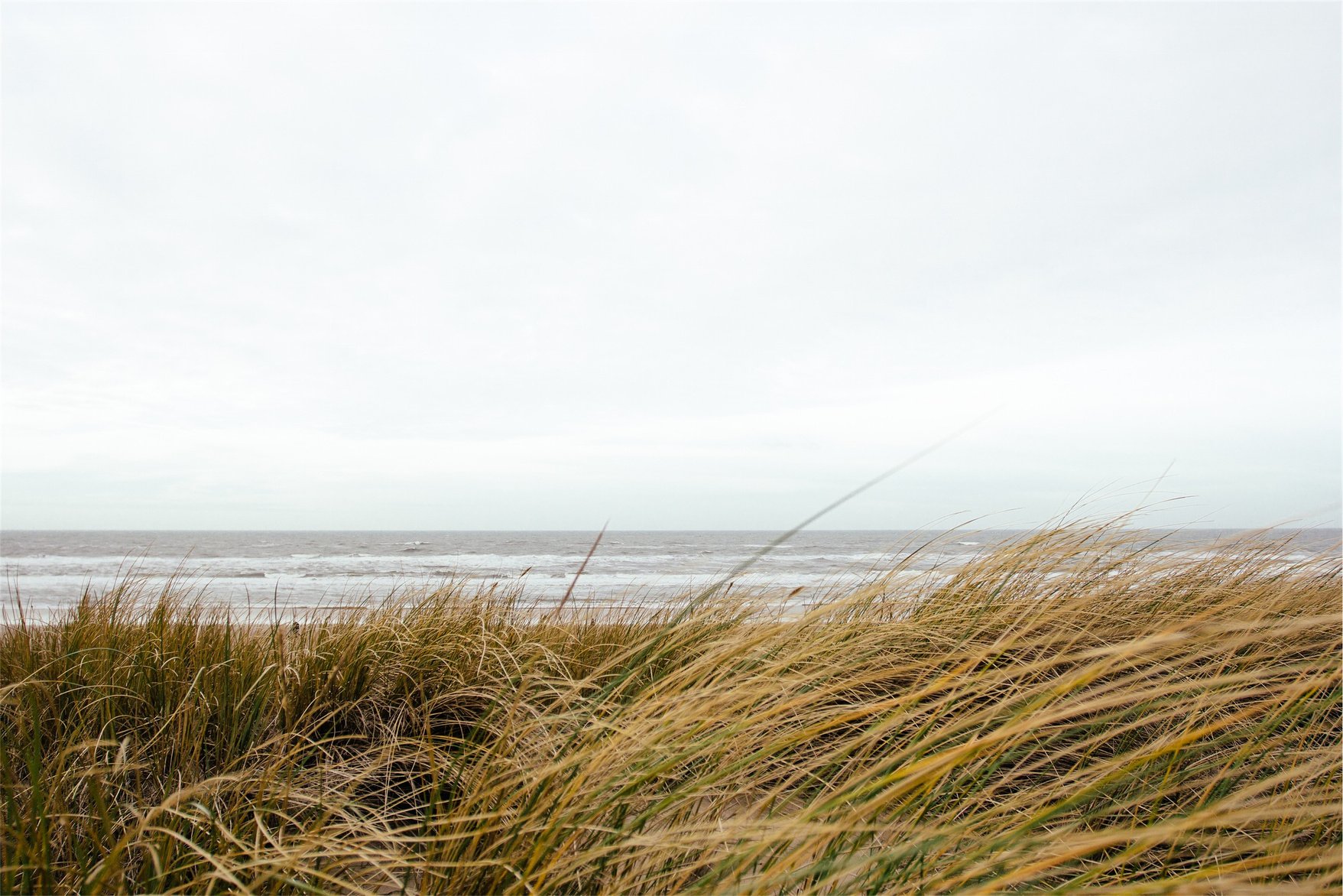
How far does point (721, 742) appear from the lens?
117cm

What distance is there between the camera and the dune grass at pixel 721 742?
95 centimetres

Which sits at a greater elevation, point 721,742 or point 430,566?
point 721,742

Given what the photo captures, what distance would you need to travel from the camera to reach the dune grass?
0.95 meters

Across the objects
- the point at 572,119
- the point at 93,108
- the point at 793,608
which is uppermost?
the point at 572,119

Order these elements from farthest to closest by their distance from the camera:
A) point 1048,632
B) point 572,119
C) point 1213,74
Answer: point 572,119 → point 1213,74 → point 1048,632

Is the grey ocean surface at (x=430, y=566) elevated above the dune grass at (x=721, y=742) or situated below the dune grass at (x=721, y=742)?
below

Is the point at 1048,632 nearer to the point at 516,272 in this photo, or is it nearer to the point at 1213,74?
the point at 1213,74

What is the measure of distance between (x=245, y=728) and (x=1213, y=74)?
14.9 m

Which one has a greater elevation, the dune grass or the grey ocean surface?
the dune grass

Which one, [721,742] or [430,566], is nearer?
[721,742]

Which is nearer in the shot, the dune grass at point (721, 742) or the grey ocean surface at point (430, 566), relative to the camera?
the dune grass at point (721, 742)

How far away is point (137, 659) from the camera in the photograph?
2.11 m

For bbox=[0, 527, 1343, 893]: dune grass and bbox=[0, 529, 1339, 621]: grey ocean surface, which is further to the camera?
bbox=[0, 529, 1339, 621]: grey ocean surface

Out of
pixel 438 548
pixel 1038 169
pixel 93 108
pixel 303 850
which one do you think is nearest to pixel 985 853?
pixel 303 850
